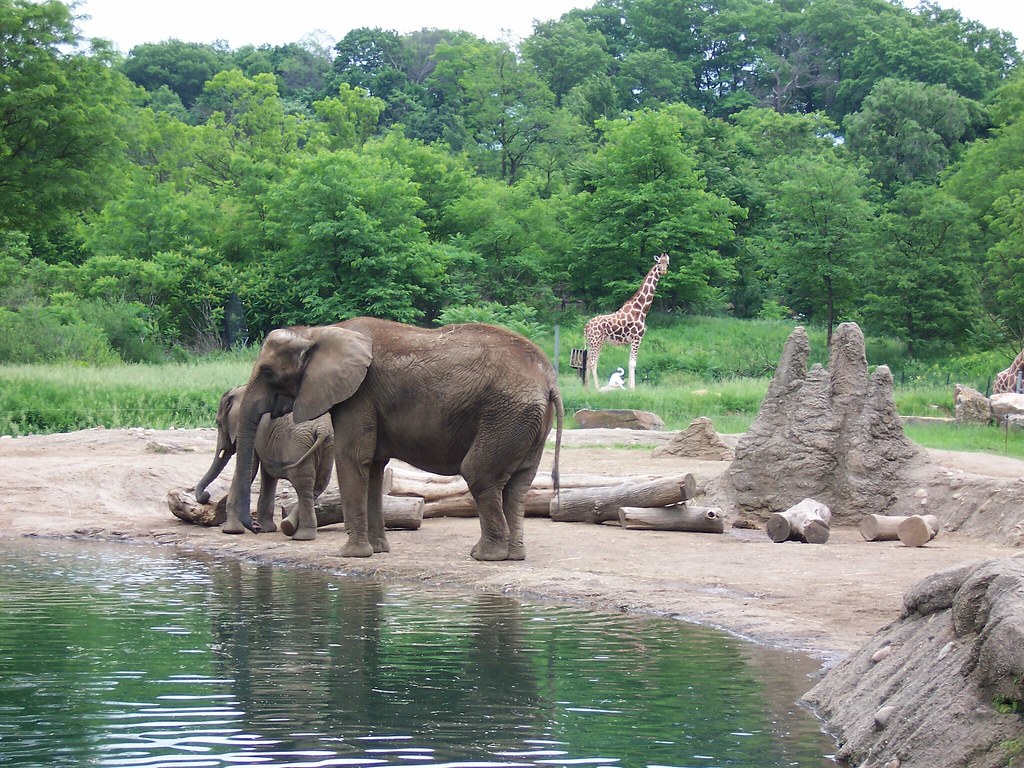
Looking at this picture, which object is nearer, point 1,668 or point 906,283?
point 1,668

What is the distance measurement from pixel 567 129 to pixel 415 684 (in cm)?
5664

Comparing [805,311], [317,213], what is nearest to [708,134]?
[805,311]

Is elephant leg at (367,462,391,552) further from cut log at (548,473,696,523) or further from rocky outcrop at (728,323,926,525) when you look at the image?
rocky outcrop at (728,323,926,525)

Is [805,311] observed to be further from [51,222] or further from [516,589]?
[516,589]

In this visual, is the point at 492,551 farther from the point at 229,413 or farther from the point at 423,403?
the point at 229,413

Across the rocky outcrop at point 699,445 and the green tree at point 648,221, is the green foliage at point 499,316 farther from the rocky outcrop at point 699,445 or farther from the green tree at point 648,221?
the rocky outcrop at point 699,445

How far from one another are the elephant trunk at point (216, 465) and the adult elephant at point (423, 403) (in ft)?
5.81

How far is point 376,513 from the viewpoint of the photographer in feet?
43.9

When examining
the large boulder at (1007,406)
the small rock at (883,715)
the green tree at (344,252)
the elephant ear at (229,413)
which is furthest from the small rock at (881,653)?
the green tree at (344,252)

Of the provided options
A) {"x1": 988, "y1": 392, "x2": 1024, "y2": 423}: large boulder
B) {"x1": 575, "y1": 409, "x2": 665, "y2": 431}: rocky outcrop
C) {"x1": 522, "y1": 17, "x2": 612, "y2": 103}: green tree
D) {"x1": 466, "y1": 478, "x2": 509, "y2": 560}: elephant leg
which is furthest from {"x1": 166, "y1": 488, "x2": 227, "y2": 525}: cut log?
{"x1": 522, "y1": 17, "x2": 612, "y2": 103}: green tree

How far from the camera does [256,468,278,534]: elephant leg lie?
1469 centimetres

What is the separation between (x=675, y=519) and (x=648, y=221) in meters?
35.1

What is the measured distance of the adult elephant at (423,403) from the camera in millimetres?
12484

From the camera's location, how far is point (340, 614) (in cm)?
1014
